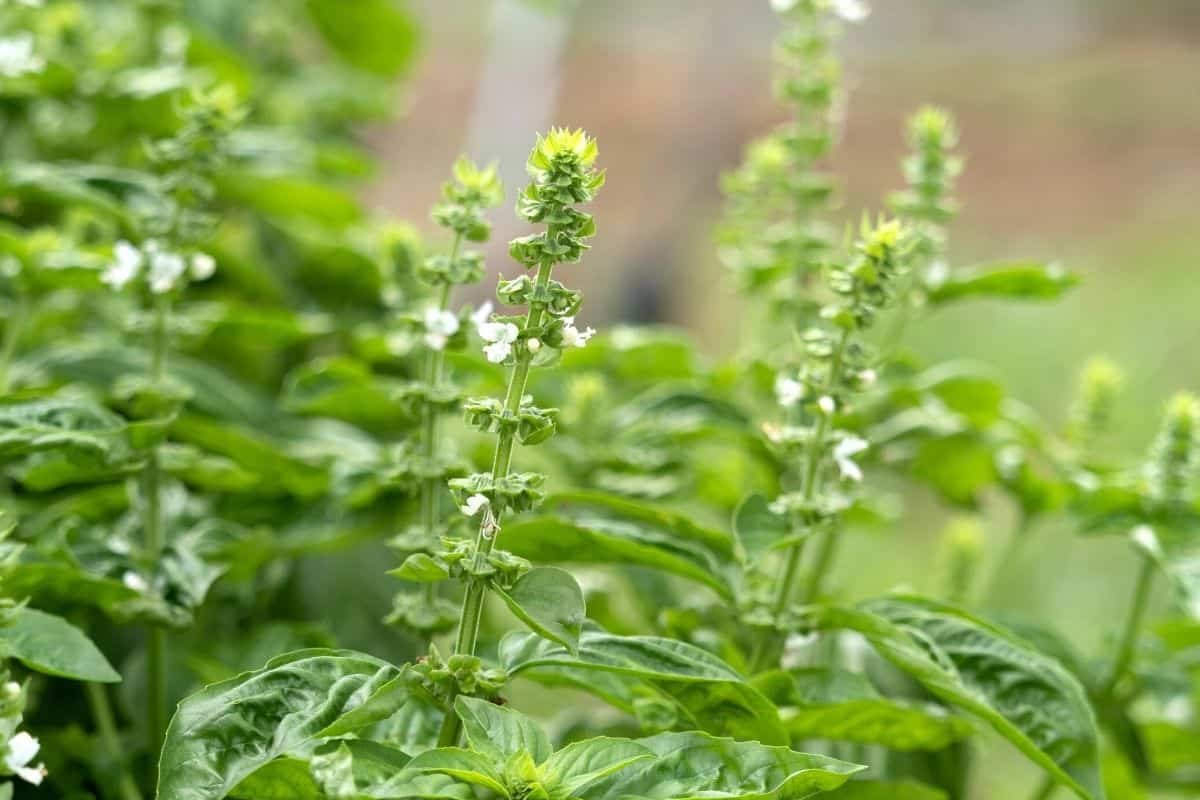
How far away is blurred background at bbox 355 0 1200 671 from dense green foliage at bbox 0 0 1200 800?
226 centimetres

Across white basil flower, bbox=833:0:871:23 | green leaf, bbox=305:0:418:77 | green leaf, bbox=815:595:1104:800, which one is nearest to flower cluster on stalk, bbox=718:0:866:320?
white basil flower, bbox=833:0:871:23

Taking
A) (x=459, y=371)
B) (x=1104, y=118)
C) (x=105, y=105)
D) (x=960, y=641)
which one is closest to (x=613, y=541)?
(x=960, y=641)

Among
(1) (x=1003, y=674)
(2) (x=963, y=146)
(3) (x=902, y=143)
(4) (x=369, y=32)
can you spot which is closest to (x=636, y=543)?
(1) (x=1003, y=674)

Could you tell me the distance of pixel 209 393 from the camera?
140cm

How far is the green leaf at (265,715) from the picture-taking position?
81cm

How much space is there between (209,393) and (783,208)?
0.69 m

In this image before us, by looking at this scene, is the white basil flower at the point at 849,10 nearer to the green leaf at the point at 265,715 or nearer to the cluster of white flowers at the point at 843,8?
the cluster of white flowers at the point at 843,8

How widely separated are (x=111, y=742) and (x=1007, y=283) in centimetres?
98

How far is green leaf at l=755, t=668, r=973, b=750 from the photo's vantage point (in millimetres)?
1044

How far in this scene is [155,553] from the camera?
115 cm

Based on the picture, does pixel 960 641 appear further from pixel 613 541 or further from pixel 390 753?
pixel 390 753

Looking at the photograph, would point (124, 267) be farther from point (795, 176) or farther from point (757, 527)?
point (795, 176)

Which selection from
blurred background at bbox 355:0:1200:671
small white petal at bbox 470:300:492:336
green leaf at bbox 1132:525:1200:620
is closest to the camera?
small white petal at bbox 470:300:492:336

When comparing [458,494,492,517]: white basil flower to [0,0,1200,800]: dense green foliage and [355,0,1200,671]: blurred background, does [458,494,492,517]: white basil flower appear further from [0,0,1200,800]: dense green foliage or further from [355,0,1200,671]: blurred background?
[355,0,1200,671]: blurred background
